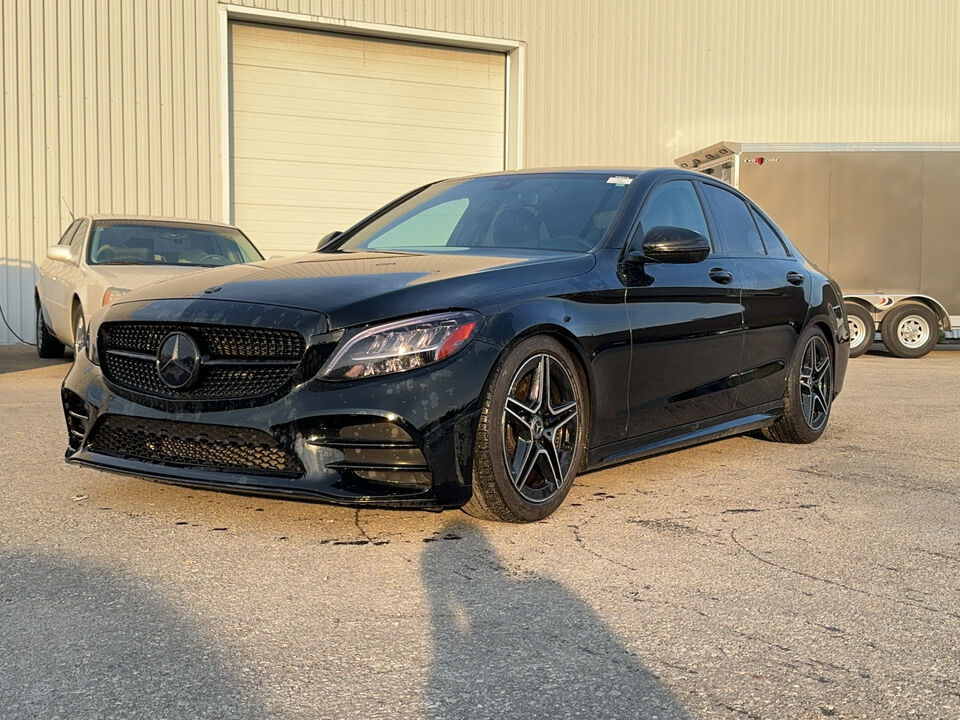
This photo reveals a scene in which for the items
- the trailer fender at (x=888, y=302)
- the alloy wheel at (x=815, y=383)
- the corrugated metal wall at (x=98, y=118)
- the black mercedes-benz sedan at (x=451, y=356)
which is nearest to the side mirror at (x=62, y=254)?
the black mercedes-benz sedan at (x=451, y=356)

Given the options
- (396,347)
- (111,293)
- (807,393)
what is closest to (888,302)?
(807,393)

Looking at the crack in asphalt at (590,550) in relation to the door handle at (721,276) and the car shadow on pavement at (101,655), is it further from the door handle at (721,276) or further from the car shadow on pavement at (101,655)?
the door handle at (721,276)

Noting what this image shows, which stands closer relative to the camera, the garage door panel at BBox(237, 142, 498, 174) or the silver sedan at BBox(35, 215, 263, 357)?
the silver sedan at BBox(35, 215, 263, 357)

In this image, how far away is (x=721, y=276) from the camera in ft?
18.2

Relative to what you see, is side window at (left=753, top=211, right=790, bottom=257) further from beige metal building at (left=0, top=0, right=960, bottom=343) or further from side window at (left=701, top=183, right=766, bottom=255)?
beige metal building at (left=0, top=0, right=960, bottom=343)

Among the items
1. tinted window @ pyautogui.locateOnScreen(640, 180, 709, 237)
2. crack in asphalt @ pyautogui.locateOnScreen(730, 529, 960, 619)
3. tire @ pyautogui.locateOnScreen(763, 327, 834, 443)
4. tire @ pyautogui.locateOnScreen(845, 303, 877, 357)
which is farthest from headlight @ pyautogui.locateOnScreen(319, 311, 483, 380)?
tire @ pyautogui.locateOnScreen(845, 303, 877, 357)

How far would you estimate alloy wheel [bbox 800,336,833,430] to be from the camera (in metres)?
6.41

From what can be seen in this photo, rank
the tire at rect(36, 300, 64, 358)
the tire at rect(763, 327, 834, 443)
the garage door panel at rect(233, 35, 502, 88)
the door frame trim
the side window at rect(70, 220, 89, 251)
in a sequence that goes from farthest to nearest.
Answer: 1. the garage door panel at rect(233, 35, 502, 88)
2. the door frame trim
3. the tire at rect(36, 300, 64, 358)
4. the side window at rect(70, 220, 89, 251)
5. the tire at rect(763, 327, 834, 443)

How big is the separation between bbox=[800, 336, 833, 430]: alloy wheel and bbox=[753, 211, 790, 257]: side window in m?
0.54

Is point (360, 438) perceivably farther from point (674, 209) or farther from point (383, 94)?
point (383, 94)

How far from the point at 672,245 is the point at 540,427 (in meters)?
1.13

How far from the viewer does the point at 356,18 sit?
16.4 metres

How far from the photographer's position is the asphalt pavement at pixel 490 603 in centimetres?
264

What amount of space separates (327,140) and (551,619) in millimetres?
14479
